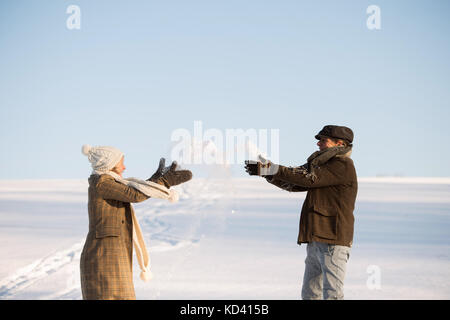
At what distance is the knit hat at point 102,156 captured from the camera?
4.08 meters

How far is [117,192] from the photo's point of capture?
155 inches

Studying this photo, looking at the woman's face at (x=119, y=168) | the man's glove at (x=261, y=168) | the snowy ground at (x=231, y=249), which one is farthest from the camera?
the snowy ground at (x=231, y=249)

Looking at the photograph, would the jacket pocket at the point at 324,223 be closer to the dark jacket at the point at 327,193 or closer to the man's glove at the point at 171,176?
the dark jacket at the point at 327,193

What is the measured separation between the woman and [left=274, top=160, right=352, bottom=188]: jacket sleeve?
2.53 ft

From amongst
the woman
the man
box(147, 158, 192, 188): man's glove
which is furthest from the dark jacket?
the woman

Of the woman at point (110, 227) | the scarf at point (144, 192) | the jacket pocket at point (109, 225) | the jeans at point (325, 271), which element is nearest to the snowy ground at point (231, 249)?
the scarf at point (144, 192)

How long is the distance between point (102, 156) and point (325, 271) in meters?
1.67

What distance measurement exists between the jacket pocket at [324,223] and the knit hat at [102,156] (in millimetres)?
1391

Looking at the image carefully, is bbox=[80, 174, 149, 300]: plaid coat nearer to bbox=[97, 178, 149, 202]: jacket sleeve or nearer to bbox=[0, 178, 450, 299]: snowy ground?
bbox=[97, 178, 149, 202]: jacket sleeve

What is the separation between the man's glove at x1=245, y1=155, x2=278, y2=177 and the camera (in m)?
4.06

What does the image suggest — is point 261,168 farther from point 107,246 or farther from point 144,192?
point 107,246

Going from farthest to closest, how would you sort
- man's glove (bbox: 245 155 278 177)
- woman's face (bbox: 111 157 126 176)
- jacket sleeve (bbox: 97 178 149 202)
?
woman's face (bbox: 111 157 126 176) → man's glove (bbox: 245 155 278 177) → jacket sleeve (bbox: 97 178 149 202)
